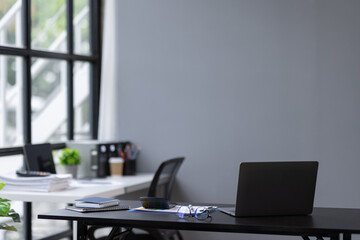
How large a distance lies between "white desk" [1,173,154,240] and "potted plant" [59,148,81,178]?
0.91ft

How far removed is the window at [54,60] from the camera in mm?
4441

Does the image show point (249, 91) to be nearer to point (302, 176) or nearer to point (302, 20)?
point (302, 20)

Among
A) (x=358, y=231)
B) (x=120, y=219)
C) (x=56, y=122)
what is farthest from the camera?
A: (x=56, y=122)

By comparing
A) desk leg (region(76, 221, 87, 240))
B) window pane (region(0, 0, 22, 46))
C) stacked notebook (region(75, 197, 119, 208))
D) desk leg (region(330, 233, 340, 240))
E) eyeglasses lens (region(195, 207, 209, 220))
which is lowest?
desk leg (region(76, 221, 87, 240))

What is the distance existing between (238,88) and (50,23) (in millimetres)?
1855

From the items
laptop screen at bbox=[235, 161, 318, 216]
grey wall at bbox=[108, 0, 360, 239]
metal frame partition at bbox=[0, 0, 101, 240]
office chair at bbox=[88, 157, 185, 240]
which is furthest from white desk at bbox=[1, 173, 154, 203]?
laptop screen at bbox=[235, 161, 318, 216]

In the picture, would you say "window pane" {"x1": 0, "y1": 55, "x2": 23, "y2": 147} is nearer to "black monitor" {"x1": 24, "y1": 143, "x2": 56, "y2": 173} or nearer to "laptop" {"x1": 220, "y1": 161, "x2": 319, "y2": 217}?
"black monitor" {"x1": 24, "y1": 143, "x2": 56, "y2": 173}

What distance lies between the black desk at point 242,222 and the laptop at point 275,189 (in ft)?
0.14

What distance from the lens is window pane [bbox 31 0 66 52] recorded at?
509 centimetres

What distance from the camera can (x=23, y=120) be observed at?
444cm

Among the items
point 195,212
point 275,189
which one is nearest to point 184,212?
point 195,212

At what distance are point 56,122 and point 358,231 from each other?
147 inches

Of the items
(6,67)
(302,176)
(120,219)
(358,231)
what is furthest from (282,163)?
(6,67)

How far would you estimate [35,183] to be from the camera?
388 centimetres
